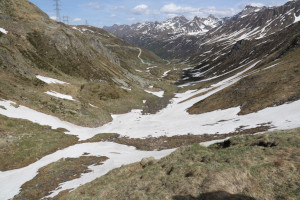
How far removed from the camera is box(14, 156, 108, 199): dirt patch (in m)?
18.7

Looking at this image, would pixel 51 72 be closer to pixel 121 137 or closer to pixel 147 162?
pixel 121 137

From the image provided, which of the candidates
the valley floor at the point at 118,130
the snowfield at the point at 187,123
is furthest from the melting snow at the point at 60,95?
the valley floor at the point at 118,130

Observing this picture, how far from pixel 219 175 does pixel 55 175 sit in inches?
740

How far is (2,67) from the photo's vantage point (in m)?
44.4

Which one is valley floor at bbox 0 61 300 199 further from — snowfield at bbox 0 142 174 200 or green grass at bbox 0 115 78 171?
green grass at bbox 0 115 78 171

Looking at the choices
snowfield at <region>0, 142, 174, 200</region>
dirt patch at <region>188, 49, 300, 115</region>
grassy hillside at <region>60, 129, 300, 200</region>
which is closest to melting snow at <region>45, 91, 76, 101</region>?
snowfield at <region>0, 142, 174, 200</region>

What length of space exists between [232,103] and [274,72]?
1248cm

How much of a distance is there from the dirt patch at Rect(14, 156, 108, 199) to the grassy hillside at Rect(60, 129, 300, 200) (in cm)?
555

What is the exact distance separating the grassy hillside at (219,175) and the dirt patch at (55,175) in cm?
555

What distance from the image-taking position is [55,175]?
868 inches

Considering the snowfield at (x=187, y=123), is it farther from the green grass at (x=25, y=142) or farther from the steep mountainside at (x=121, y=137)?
the green grass at (x=25, y=142)

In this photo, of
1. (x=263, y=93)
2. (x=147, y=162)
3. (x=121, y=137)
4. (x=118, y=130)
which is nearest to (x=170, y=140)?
(x=121, y=137)

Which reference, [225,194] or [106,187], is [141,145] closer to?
A: [106,187]

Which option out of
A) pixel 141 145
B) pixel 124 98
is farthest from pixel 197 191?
pixel 124 98
